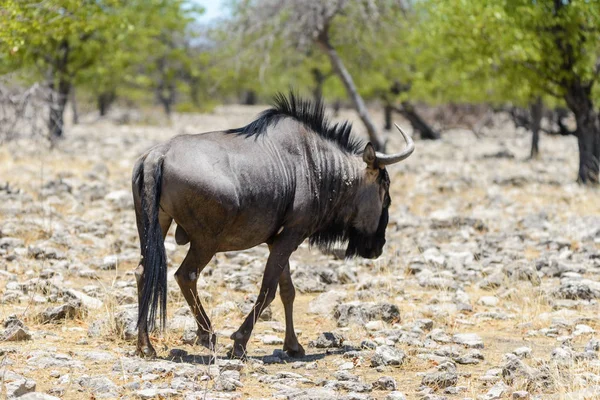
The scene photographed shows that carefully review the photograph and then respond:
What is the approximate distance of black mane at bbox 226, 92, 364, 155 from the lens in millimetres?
6582

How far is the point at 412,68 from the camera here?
3578cm

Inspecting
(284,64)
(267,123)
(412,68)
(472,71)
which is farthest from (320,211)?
(412,68)

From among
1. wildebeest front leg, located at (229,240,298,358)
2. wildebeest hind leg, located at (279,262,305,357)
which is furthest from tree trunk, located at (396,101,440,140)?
wildebeest front leg, located at (229,240,298,358)

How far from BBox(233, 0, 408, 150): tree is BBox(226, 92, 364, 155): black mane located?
46.4ft

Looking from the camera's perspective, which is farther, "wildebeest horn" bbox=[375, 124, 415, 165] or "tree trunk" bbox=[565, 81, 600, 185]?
"tree trunk" bbox=[565, 81, 600, 185]

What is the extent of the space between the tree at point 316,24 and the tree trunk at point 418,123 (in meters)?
12.1

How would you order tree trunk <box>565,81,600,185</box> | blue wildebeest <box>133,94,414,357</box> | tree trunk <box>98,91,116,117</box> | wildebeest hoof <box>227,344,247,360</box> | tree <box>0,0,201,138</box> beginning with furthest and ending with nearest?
tree trunk <box>98,91,116,117</box>
tree trunk <box>565,81,600,185</box>
tree <box>0,0,201,138</box>
wildebeest hoof <box>227,344,247,360</box>
blue wildebeest <box>133,94,414,357</box>

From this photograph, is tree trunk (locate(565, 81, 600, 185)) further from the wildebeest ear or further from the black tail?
the black tail

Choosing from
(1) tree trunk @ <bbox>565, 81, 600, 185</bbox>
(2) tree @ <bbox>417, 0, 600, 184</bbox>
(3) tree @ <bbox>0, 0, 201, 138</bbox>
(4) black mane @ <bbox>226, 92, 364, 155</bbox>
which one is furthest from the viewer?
(1) tree trunk @ <bbox>565, 81, 600, 185</bbox>

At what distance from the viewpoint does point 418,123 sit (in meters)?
35.7

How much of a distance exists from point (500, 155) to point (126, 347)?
2143cm

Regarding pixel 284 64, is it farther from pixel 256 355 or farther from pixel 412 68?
pixel 256 355

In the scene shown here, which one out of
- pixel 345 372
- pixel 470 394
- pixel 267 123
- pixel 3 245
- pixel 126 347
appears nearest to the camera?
pixel 470 394

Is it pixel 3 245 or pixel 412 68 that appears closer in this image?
pixel 3 245
